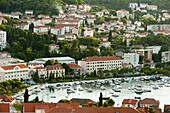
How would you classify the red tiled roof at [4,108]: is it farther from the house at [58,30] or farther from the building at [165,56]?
the house at [58,30]

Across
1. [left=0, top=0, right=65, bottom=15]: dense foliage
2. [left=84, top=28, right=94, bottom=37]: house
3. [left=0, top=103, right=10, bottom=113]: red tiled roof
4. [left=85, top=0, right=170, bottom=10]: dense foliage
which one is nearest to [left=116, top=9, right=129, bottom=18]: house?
[left=85, top=0, right=170, bottom=10]: dense foliage

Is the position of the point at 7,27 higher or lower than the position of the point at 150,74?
higher

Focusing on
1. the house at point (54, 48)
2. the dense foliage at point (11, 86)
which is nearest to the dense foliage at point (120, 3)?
the house at point (54, 48)

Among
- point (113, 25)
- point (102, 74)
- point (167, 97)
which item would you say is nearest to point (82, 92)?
point (167, 97)

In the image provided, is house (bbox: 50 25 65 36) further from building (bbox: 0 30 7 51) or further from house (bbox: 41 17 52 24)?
building (bbox: 0 30 7 51)

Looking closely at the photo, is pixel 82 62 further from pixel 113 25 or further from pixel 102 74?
pixel 113 25

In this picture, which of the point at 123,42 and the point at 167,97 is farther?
the point at 123,42

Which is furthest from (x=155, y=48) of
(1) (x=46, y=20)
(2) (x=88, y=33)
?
(1) (x=46, y=20)
